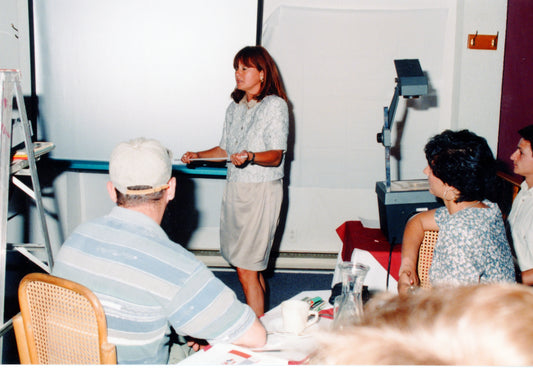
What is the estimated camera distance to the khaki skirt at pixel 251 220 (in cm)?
255

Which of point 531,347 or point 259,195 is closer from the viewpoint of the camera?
point 531,347

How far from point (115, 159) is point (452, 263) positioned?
1133 mm

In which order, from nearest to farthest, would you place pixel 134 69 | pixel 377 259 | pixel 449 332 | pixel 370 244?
pixel 449 332, pixel 377 259, pixel 370 244, pixel 134 69

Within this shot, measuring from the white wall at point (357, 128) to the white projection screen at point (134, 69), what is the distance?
0.32m

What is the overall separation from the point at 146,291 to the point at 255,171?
4.58ft

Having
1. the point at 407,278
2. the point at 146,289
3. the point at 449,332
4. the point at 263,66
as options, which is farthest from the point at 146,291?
the point at 263,66

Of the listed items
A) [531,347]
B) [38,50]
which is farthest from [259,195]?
[531,347]

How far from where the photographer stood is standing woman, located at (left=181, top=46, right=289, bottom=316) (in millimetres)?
2541

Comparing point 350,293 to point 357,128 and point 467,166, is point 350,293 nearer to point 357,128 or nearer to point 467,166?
point 467,166

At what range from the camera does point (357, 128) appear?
11.6 ft

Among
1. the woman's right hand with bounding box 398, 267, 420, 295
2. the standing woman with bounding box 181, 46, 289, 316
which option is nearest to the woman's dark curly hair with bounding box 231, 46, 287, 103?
the standing woman with bounding box 181, 46, 289, 316

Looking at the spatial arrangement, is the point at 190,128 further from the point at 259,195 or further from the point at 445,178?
the point at 445,178

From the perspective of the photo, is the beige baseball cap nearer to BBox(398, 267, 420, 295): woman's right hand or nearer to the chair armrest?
the chair armrest

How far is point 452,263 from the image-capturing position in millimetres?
1700
